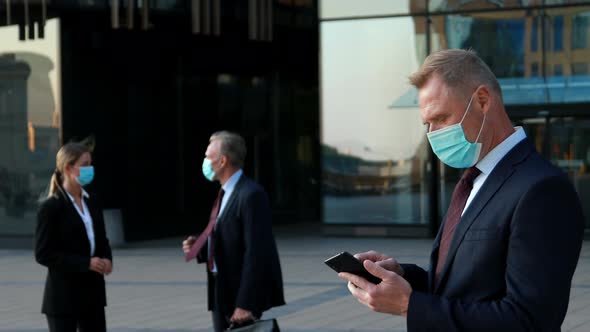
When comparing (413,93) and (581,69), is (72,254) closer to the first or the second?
(413,93)

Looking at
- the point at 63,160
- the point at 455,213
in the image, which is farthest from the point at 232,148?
the point at 455,213

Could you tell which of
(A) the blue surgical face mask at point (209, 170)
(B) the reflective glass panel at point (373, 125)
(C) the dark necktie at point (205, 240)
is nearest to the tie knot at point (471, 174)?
(C) the dark necktie at point (205, 240)

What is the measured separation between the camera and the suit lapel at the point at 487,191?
2.62 metres

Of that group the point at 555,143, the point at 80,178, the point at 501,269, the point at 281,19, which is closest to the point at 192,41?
the point at 281,19

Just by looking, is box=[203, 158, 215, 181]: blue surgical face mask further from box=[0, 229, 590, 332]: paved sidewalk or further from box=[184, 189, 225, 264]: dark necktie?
box=[0, 229, 590, 332]: paved sidewalk

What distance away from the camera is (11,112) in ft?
60.6

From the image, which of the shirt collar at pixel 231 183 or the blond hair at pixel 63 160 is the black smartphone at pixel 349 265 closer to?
the shirt collar at pixel 231 183

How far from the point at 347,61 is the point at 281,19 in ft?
9.76

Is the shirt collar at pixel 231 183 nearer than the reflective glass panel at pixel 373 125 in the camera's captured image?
Yes

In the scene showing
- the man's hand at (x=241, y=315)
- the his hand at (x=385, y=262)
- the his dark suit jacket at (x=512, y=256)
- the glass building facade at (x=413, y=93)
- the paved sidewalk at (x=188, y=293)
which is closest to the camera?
the his dark suit jacket at (x=512, y=256)

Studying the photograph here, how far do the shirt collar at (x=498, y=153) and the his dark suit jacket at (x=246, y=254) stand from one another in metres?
3.14

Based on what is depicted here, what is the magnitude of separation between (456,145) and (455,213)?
0.72ft

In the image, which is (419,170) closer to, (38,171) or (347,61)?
(347,61)

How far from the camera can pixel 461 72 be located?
2652 mm
